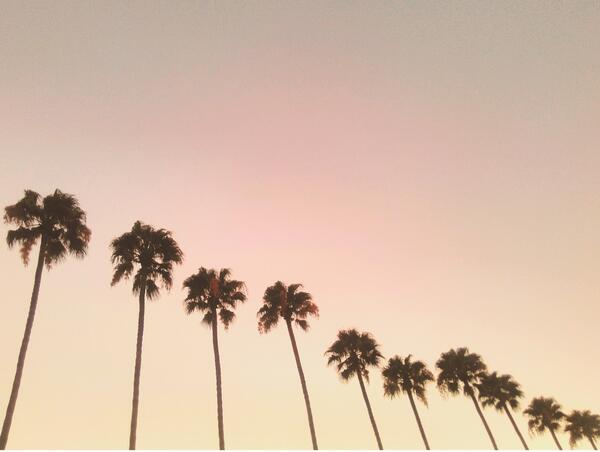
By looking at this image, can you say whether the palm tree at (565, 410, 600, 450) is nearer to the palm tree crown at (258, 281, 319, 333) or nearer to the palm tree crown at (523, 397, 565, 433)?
the palm tree crown at (523, 397, 565, 433)

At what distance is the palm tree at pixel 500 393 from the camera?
151ft

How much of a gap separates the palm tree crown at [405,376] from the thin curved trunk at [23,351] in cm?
3273

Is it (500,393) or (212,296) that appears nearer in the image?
(212,296)

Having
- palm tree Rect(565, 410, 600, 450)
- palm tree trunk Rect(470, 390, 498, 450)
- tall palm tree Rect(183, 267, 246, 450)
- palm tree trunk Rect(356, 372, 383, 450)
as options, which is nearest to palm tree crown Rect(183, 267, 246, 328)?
tall palm tree Rect(183, 267, 246, 450)

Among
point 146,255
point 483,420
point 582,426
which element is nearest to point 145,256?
point 146,255

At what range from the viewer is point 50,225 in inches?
968

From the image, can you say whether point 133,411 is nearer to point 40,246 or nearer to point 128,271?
point 128,271

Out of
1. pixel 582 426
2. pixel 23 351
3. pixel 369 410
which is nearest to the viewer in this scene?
pixel 23 351

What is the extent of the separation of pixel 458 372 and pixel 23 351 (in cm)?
3882

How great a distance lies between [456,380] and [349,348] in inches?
530

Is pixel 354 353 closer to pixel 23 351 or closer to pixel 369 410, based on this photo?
pixel 369 410

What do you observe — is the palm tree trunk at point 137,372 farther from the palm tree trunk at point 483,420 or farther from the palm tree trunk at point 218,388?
the palm tree trunk at point 483,420

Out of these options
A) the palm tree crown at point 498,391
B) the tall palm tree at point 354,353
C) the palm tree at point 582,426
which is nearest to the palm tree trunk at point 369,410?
the tall palm tree at point 354,353

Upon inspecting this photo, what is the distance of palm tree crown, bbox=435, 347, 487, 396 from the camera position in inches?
1762
